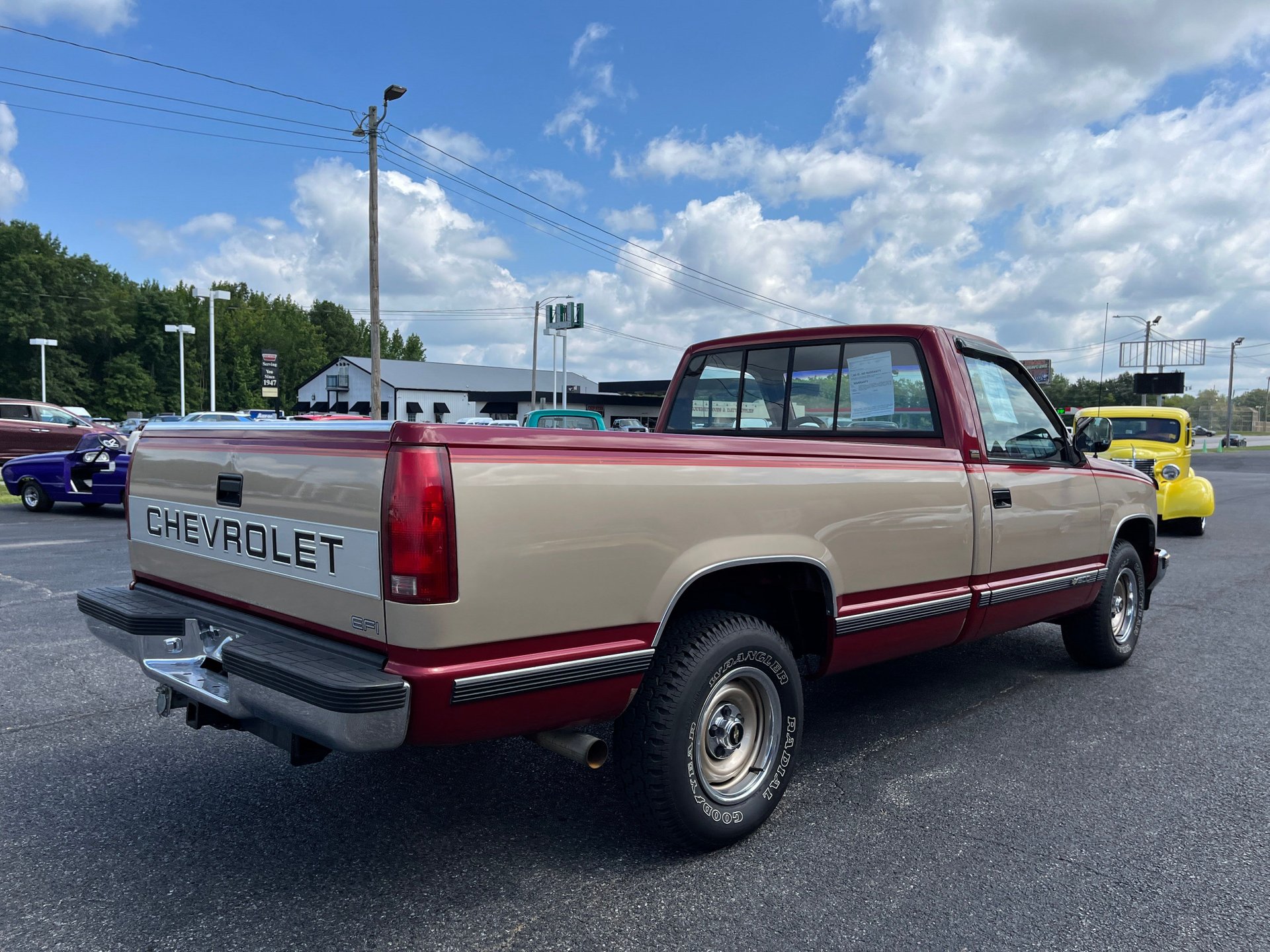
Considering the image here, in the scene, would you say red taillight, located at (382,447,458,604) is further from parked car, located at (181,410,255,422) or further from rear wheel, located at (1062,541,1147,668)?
rear wheel, located at (1062,541,1147,668)

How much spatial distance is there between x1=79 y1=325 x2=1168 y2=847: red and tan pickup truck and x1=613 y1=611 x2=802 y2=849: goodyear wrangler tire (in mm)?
10

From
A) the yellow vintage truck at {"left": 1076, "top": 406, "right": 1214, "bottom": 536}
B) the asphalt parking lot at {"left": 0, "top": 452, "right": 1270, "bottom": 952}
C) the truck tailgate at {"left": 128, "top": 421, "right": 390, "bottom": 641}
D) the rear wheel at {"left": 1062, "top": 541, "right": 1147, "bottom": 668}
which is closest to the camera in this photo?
the truck tailgate at {"left": 128, "top": 421, "right": 390, "bottom": 641}

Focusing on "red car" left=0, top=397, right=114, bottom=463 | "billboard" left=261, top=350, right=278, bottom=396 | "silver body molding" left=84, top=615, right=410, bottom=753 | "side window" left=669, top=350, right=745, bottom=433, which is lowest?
"silver body molding" left=84, top=615, right=410, bottom=753

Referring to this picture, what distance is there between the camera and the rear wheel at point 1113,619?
5.19 meters

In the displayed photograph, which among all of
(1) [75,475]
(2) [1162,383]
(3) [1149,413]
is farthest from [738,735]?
(2) [1162,383]

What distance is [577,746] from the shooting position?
2.66m

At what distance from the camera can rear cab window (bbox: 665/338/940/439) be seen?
420 cm

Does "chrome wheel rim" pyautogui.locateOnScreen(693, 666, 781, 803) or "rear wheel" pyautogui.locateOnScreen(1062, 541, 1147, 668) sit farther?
"rear wheel" pyautogui.locateOnScreen(1062, 541, 1147, 668)

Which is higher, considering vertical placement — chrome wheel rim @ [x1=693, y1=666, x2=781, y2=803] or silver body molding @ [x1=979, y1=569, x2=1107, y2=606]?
silver body molding @ [x1=979, y1=569, x2=1107, y2=606]

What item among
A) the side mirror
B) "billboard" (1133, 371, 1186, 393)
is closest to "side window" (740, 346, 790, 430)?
the side mirror

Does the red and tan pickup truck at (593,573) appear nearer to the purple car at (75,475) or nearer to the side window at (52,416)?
the purple car at (75,475)

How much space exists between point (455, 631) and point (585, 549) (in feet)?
1.44

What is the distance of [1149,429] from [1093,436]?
9.39 meters

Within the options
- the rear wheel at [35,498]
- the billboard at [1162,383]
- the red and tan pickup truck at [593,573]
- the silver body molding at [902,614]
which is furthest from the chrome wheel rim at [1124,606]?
the billboard at [1162,383]
